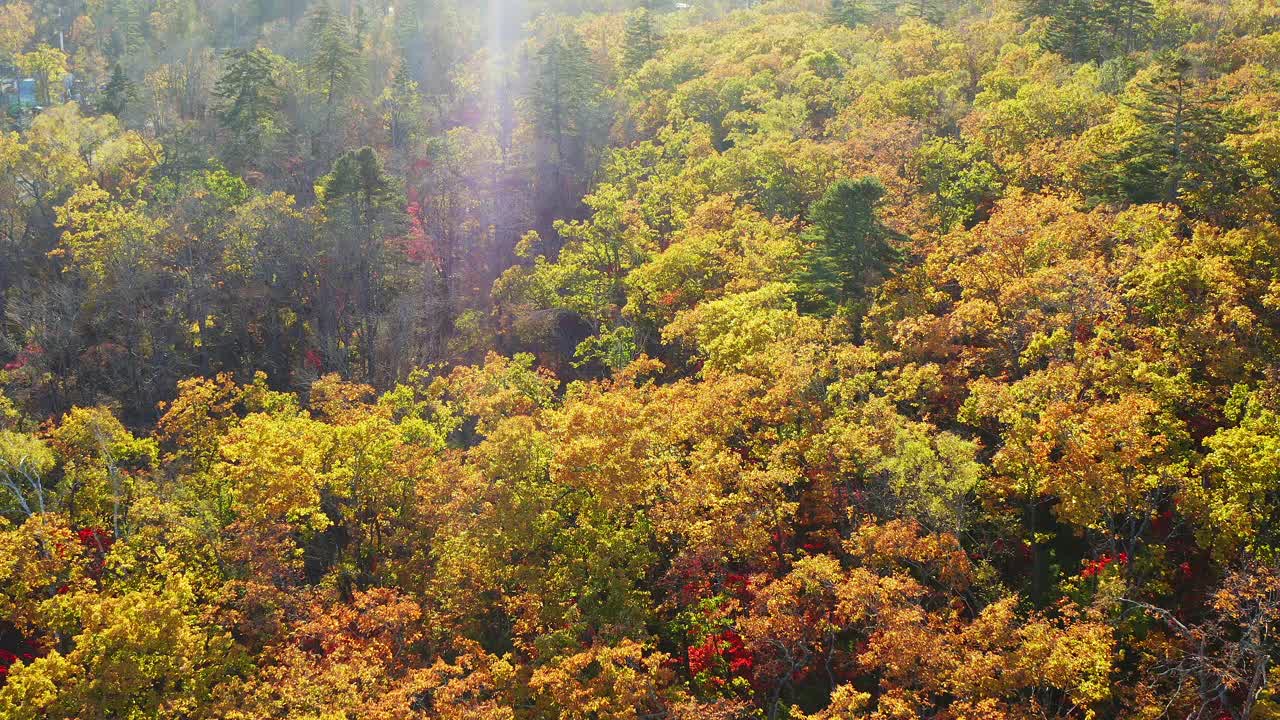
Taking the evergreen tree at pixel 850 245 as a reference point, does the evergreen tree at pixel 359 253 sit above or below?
below

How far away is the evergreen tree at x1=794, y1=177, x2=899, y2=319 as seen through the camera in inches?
1673

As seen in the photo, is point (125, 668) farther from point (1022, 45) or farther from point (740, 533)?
point (1022, 45)

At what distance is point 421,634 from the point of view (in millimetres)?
31703

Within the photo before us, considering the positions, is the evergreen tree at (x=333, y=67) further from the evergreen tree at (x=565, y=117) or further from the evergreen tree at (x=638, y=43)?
the evergreen tree at (x=638, y=43)

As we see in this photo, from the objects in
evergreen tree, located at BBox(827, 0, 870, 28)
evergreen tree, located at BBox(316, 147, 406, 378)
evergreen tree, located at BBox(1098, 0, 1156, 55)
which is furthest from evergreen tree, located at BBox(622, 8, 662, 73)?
evergreen tree, located at BBox(1098, 0, 1156, 55)

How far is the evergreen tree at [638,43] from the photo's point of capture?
3720 inches

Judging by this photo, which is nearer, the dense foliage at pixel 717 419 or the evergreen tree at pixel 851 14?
the dense foliage at pixel 717 419

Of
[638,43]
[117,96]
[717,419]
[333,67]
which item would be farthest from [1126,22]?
[117,96]

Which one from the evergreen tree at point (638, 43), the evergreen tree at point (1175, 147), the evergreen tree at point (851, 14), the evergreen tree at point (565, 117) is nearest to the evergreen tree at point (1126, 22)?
the evergreen tree at point (1175, 147)

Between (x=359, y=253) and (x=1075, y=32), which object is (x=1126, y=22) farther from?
(x=359, y=253)

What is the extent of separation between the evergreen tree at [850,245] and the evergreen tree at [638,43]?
55369mm

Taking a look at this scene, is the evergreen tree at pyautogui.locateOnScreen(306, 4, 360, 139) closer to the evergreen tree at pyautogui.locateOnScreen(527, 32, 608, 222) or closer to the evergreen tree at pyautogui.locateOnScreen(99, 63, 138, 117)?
the evergreen tree at pyautogui.locateOnScreen(99, 63, 138, 117)

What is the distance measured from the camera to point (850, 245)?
140 feet

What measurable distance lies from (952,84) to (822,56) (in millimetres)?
14541
